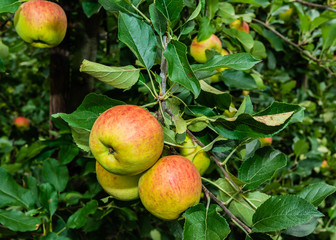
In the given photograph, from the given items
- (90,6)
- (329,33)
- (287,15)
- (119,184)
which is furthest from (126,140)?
(287,15)

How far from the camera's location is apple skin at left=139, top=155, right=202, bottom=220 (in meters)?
0.64

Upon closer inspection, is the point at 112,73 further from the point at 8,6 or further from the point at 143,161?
the point at 8,6

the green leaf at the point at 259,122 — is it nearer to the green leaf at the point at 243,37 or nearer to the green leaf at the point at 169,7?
the green leaf at the point at 169,7

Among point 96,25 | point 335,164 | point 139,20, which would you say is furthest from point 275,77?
point 139,20

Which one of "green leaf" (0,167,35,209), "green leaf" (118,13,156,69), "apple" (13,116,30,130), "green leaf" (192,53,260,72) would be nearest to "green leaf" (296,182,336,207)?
"green leaf" (192,53,260,72)

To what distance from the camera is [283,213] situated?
625mm

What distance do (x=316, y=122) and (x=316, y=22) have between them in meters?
0.97

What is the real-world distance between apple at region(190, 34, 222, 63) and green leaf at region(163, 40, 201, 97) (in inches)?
15.4

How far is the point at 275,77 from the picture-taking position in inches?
68.4

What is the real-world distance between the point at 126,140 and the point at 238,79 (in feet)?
1.99

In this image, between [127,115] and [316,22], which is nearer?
[127,115]

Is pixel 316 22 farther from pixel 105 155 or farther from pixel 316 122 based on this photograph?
pixel 105 155

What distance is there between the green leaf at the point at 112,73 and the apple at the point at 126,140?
89 millimetres

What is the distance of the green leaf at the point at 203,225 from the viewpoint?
613 mm
